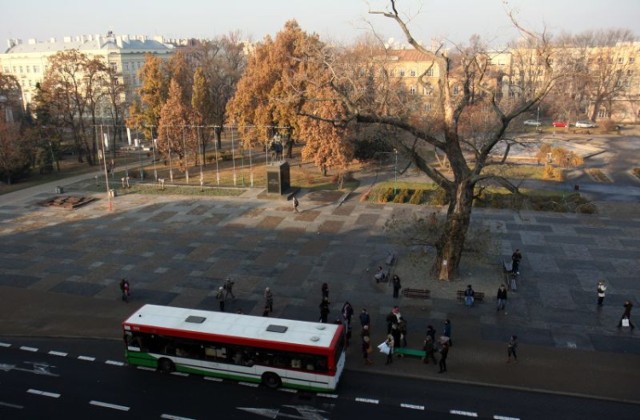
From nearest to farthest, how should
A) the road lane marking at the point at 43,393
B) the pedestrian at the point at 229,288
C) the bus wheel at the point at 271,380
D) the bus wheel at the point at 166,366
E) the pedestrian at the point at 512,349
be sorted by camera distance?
the road lane marking at the point at 43,393 < the bus wheel at the point at 271,380 < the bus wheel at the point at 166,366 < the pedestrian at the point at 512,349 < the pedestrian at the point at 229,288

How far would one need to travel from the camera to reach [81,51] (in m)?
115

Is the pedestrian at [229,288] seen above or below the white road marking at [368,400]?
above

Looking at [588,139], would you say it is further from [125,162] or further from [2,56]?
[2,56]

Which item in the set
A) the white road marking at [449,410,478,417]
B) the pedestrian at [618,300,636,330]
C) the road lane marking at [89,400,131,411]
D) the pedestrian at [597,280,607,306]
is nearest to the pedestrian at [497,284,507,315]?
the pedestrian at [597,280,607,306]

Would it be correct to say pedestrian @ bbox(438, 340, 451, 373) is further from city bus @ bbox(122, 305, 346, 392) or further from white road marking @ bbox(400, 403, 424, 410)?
city bus @ bbox(122, 305, 346, 392)

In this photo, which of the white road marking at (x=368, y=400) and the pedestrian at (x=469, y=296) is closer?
the white road marking at (x=368, y=400)

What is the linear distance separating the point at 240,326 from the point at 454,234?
12.5 metres

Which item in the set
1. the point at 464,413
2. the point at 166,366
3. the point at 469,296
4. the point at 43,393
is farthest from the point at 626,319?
the point at 43,393

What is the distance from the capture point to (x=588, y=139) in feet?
245

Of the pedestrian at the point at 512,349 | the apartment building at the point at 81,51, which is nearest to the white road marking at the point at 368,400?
the pedestrian at the point at 512,349

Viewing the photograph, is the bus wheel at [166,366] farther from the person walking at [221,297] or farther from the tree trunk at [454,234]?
the tree trunk at [454,234]

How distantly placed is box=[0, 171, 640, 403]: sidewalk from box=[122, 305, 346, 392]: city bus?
2.76 meters

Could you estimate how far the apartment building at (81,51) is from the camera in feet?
366

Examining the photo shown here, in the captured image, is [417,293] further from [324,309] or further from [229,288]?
[229,288]
